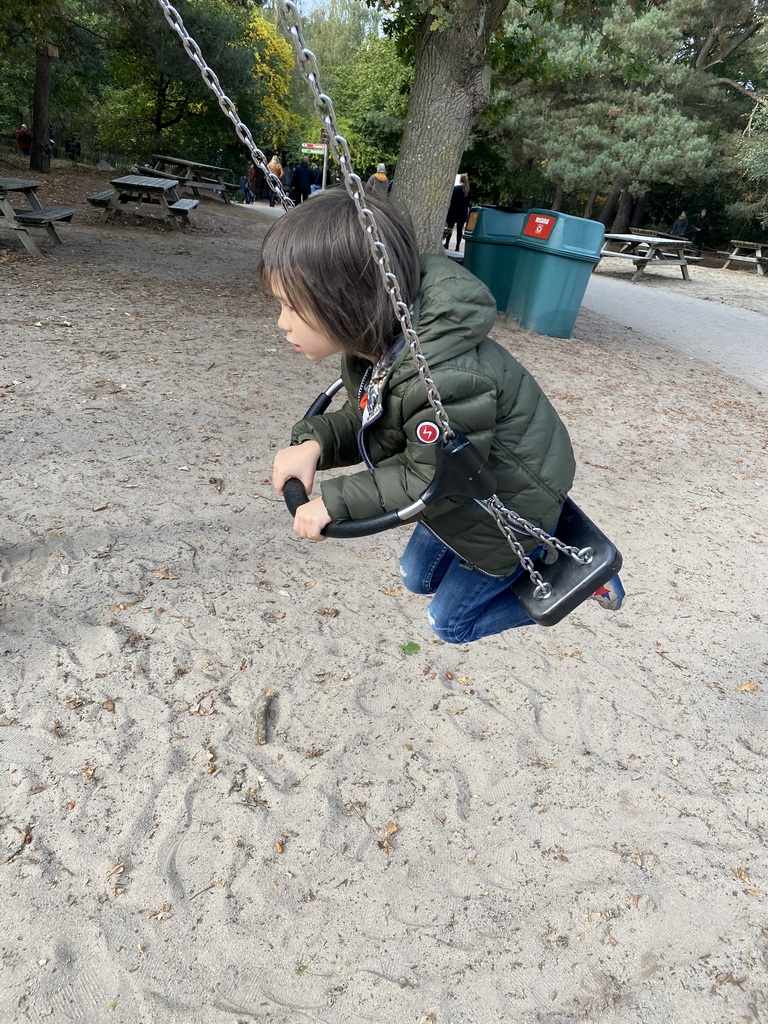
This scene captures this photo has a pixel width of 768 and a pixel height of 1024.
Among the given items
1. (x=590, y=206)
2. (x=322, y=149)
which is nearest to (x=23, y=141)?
(x=322, y=149)

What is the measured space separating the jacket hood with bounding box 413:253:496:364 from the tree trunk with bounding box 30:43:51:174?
1738 centimetres

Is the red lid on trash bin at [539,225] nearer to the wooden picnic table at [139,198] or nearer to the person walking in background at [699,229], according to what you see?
the wooden picnic table at [139,198]

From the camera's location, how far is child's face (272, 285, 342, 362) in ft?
5.02

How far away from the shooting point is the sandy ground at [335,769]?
1.81 meters

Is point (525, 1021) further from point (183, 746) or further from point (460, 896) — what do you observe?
point (183, 746)

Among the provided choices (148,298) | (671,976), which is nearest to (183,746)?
(671,976)

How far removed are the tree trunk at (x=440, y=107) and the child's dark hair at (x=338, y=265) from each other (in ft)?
18.4

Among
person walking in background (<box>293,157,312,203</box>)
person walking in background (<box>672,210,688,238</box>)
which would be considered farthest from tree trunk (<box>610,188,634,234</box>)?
person walking in background (<box>293,157,312,203</box>)

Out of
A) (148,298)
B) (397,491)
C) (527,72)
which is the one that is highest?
(527,72)

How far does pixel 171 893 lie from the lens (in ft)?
6.33

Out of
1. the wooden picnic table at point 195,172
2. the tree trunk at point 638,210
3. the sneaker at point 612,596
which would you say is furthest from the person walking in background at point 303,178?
the sneaker at point 612,596

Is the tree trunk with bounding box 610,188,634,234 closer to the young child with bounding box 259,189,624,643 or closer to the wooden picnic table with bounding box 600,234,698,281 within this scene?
the wooden picnic table with bounding box 600,234,698,281

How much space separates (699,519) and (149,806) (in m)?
3.55

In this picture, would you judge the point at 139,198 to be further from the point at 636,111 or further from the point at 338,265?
the point at 636,111
